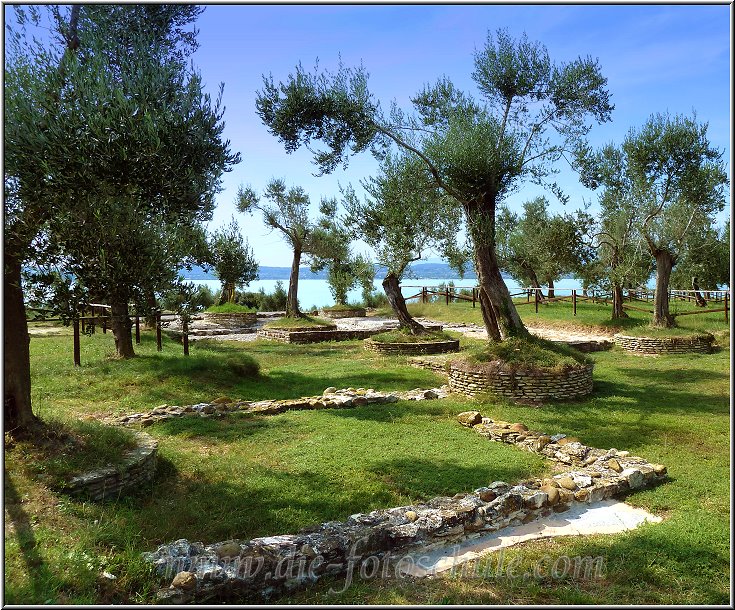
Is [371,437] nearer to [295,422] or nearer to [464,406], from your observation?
[295,422]

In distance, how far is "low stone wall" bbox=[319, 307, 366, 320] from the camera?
36.2 meters

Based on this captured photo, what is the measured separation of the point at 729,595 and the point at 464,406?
282 inches

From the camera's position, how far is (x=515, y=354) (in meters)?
12.9

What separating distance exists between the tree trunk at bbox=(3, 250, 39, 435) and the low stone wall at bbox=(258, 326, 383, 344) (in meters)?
17.0

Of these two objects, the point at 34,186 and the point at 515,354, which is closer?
the point at 34,186

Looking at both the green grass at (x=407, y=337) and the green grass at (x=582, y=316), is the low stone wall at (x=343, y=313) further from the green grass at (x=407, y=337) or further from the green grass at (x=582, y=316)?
the green grass at (x=407, y=337)

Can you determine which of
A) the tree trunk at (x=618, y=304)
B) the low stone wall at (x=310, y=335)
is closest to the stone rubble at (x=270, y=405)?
the low stone wall at (x=310, y=335)

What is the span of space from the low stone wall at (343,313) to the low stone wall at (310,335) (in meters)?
9.95

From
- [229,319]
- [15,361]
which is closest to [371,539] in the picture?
[15,361]

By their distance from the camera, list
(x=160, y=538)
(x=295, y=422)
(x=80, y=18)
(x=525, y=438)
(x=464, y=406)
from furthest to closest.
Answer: (x=464, y=406) → (x=295, y=422) → (x=525, y=438) → (x=80, y=18) → (x=160, y=538)

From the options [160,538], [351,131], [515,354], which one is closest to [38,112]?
[160,538]

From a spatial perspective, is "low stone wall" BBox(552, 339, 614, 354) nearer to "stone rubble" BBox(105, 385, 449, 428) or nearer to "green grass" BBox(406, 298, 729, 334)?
"green grass" BBox(406, 298, 729, 334)

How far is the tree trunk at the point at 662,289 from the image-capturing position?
2072cm

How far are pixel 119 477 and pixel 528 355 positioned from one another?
9.33 metres
